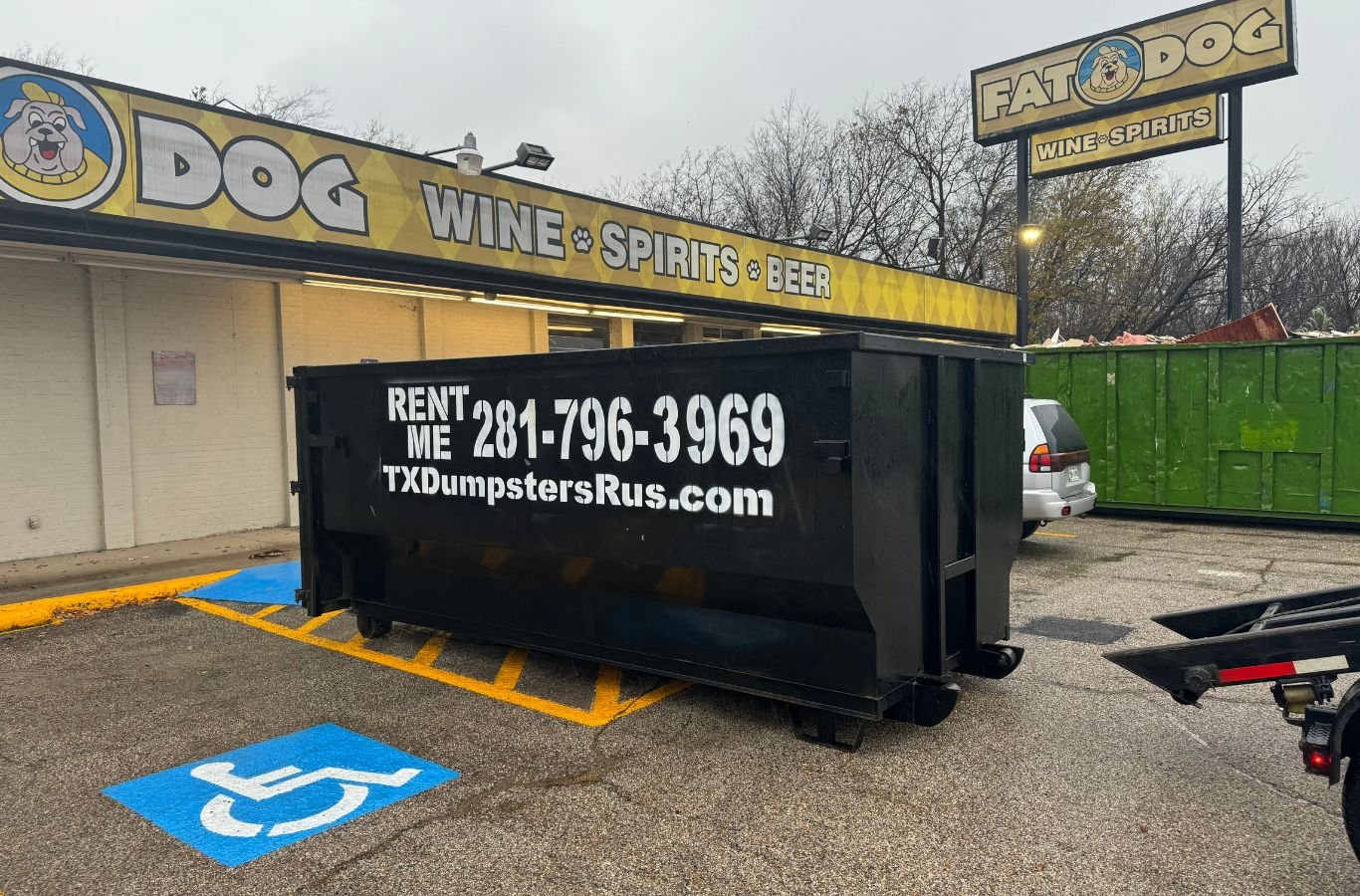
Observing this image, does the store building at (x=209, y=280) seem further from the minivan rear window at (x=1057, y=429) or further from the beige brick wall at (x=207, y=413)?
the minivan rear window at (x=1057, y=429)

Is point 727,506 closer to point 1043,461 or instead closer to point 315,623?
point 315,623

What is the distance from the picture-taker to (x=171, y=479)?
10.4 meters

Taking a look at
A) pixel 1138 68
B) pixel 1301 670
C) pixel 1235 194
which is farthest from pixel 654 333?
pixel 1301 670

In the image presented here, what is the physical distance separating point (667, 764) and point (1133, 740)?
95.2 inches

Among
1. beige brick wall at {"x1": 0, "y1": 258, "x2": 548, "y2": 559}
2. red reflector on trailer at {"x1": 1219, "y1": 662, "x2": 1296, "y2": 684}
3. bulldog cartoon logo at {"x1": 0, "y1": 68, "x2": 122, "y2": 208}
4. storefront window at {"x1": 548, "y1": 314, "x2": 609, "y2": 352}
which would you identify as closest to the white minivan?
red reflector on trailer at {"x1": 1219, "y1": 662, "x2": 1296, "y2": 684}

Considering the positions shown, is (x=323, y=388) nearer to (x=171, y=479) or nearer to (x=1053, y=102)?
(x=171, y=479)

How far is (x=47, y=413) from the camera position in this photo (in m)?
9.34

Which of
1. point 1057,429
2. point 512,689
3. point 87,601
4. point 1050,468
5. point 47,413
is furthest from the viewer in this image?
point 1057,429

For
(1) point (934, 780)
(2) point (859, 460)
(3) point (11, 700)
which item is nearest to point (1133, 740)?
(1) point (934, 780)

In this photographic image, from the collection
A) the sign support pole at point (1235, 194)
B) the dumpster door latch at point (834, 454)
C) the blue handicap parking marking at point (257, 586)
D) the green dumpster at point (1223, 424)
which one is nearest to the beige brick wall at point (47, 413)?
the blue handicap parking marking at point (257, 586)

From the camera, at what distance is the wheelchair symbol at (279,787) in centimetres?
365

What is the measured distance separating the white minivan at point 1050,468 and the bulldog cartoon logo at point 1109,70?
38.1ft

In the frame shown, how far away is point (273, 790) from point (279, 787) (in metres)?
0.03

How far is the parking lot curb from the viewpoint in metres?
7.08
